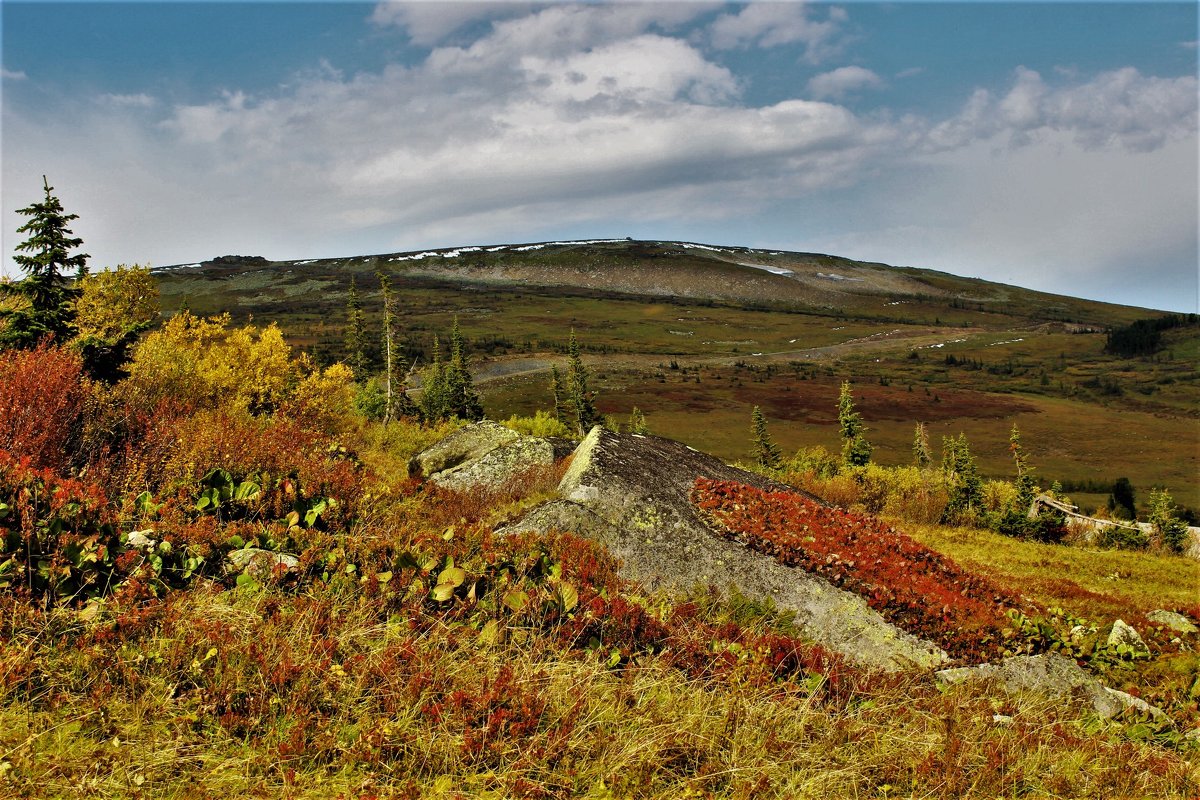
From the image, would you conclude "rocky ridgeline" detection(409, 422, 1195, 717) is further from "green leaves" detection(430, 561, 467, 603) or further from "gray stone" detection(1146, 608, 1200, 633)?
"green leaves" detection(430, 561, 467, 603)

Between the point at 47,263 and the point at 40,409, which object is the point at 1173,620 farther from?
the point at 47,263

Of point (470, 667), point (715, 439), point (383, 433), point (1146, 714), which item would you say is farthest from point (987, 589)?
point (715, 439)

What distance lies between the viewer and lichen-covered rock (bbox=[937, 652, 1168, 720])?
26.5 ft

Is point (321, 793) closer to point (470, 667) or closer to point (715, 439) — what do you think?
point (470, 667)

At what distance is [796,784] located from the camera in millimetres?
4477

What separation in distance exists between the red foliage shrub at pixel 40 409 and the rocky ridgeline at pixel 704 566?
581 centimetres

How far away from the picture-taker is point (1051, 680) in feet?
27.6

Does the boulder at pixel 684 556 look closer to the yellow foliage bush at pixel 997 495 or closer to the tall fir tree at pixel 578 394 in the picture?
the yellow foliage bush at pixel 997 495

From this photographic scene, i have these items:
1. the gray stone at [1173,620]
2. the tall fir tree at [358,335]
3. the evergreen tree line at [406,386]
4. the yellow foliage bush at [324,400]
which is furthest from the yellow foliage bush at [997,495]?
the tall fir tree at [358,335]

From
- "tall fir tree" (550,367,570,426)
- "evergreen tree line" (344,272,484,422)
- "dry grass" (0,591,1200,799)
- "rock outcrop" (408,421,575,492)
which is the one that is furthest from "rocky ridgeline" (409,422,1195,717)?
"tall fir tree" (550,367,570,426)

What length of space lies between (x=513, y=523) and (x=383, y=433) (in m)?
25.0

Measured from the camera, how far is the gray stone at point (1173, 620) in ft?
41.6

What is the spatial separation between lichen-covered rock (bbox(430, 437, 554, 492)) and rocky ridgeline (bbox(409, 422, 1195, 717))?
2779mm

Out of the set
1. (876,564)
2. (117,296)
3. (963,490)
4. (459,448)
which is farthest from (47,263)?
(963,490)
